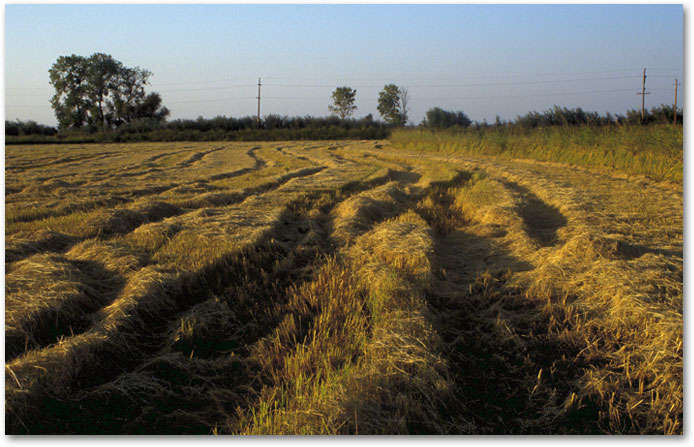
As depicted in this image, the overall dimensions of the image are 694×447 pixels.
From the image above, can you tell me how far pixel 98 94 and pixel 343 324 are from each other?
5432cm

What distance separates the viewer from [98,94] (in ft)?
157

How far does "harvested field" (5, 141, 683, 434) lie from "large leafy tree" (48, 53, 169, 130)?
40.4 meters

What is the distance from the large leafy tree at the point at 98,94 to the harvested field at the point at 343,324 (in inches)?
1590

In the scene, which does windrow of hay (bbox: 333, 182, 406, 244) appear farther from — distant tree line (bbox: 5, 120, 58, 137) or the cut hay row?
distant tree line (bbox: 5, 120, 58, 137)

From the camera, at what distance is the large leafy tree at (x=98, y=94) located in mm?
40469

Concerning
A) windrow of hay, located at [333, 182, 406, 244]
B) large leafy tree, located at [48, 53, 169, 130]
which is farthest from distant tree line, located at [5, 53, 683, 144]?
windrow of hay, located at [333, 182, 406, 244]

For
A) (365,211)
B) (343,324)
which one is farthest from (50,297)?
(365,211)

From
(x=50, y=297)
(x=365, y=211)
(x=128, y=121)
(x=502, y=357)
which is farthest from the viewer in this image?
(x=128, y=121)

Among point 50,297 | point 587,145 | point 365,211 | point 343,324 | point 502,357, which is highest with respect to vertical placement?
point 587,145

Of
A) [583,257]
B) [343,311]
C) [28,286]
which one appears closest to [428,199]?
[583,257]

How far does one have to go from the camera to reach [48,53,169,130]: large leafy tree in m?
40.5

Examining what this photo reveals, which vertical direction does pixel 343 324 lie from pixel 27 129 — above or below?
below

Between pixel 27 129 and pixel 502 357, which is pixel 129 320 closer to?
pixel 502 357

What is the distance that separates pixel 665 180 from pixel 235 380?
11.1 meters
